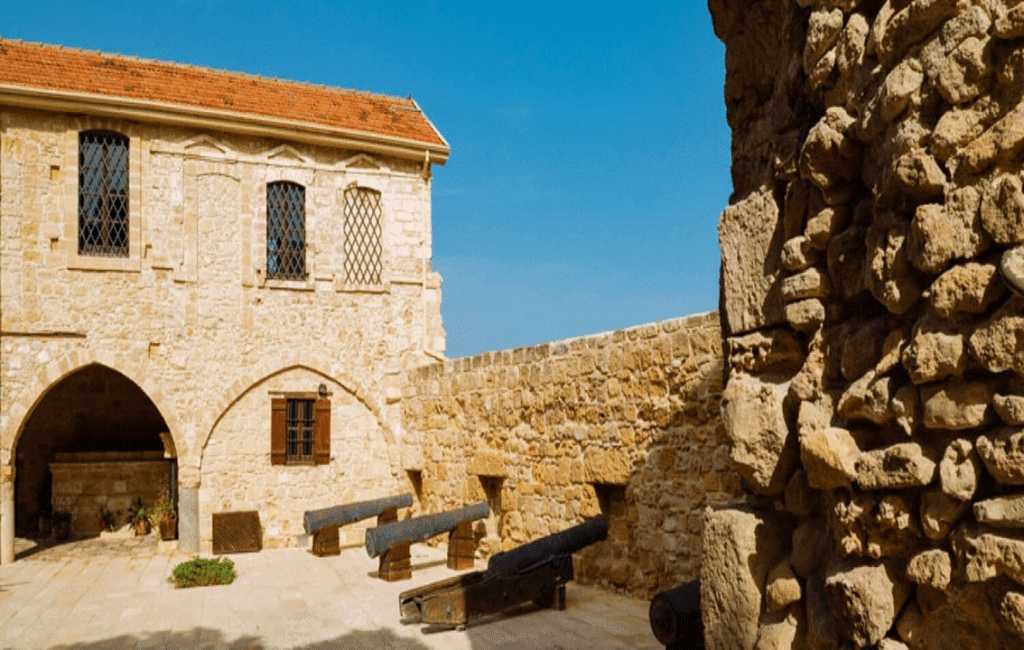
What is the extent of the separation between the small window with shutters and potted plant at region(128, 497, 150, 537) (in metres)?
2.97

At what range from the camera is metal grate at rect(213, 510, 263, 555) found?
42.6 feet

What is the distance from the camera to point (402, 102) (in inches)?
639

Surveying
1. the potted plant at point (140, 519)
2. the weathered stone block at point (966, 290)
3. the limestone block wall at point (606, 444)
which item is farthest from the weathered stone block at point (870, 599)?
the potted plant at point (140, 519)

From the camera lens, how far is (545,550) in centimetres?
777

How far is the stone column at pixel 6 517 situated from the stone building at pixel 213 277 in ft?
0.08

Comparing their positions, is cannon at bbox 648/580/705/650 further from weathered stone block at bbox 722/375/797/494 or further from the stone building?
the stone building

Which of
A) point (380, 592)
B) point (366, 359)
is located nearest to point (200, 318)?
point (366, 359)

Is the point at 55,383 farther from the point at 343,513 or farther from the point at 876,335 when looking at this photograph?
the point at 876,335

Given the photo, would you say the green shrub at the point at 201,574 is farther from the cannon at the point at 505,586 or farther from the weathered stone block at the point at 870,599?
the weathered stone block at the point at 870,599

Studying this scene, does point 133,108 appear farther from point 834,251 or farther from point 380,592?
point 834,251

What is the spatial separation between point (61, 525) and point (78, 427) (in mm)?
2525

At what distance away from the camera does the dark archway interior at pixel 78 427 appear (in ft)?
52.1

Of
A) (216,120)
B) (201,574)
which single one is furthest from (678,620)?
(216,120)

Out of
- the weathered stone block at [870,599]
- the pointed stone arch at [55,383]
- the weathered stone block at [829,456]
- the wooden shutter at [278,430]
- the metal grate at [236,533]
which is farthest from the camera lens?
the wooden shutter at [278,430]
